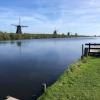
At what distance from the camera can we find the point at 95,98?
9.42m

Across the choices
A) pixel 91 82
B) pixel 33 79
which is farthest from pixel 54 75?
pixel 91 82

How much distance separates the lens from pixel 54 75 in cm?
1738

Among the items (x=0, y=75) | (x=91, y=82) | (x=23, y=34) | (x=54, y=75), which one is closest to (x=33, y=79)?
(x=54, y=75)

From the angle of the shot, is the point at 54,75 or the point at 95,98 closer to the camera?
the point at 95,98

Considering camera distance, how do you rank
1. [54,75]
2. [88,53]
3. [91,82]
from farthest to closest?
[88,53], [54,75], [91,82]

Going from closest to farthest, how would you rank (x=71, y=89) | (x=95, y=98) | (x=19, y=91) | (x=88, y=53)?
(x=95, y=98)
(x=71, y=89)
(x=19, y=91)
(x=88, y=53)

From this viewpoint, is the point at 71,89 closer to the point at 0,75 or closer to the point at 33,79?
the point at 33,79

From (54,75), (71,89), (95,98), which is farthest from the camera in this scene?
(54,75)

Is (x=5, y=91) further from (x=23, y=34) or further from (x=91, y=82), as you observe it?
(x=23, y=34)

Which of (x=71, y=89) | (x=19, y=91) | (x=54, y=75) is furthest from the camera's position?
(x=54, y=75)

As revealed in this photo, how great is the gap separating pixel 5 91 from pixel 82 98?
212 inches

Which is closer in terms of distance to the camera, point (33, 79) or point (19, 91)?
point (19, 91)

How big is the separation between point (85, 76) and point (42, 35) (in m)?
119

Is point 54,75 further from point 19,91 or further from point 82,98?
point 82,98
